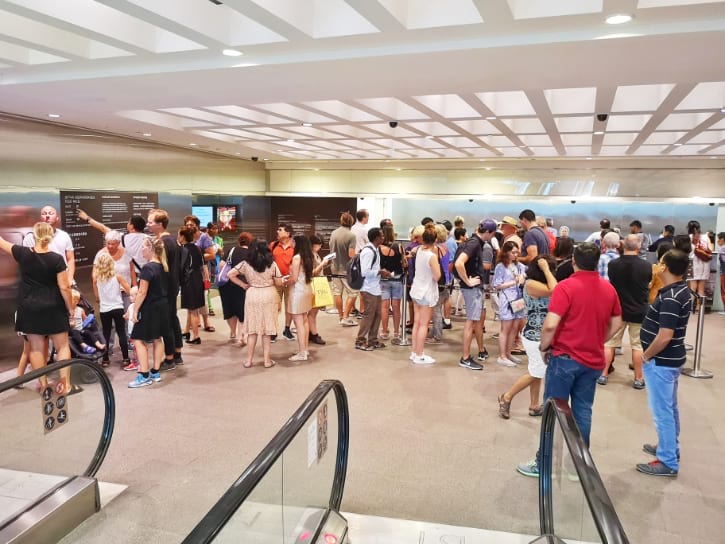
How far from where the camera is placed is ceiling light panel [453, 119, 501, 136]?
684 centimetres

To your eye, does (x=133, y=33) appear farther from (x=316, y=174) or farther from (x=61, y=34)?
(x=316, y=174)

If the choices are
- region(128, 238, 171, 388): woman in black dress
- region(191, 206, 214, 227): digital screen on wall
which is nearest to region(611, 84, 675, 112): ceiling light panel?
region(128, 238, 171, 388): woman in black dress

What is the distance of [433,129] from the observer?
24.9 feet

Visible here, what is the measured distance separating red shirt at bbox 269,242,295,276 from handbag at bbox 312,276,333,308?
1.47 ft

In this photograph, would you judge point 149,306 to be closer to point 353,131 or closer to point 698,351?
point 353,131

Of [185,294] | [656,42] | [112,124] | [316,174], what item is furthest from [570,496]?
[316,174]

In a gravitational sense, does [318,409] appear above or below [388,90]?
below

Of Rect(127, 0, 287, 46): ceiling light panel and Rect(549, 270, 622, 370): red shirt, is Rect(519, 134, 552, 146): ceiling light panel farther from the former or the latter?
Rect(127, 0, 287, 46): ceiling light panel

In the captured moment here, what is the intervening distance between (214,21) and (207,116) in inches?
136

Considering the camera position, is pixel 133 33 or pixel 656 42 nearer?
pixel 656 42

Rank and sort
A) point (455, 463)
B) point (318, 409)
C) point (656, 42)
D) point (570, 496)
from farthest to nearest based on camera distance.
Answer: point (455, 463), point (656, 42), point (318, 409), point (570, 496)

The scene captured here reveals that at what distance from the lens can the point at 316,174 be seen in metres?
13.9

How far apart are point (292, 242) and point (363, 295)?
125 centimetres

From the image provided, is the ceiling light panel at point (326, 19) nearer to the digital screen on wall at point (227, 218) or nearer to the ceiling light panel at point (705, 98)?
the ceiling light panel at point (705, 98)
